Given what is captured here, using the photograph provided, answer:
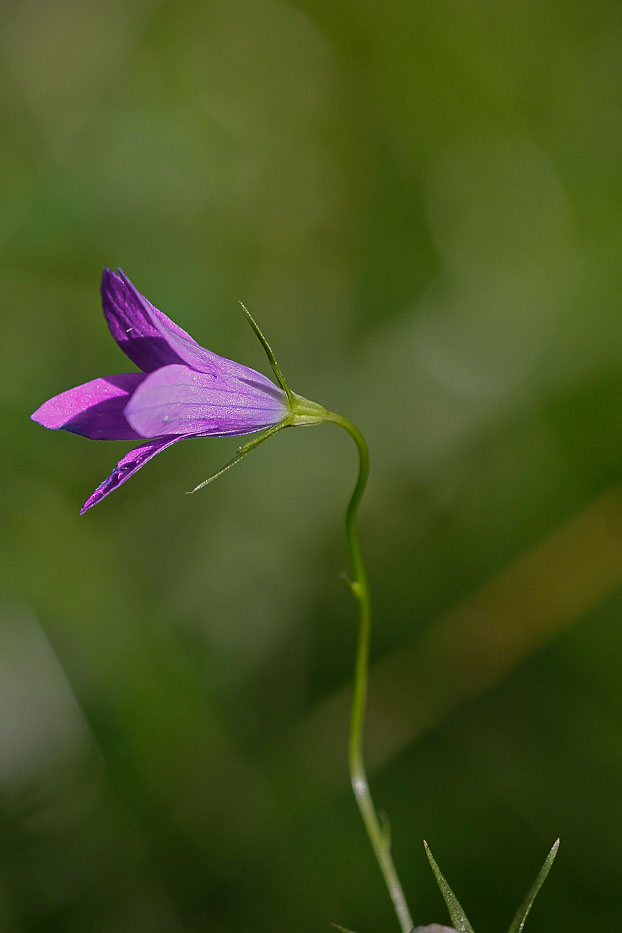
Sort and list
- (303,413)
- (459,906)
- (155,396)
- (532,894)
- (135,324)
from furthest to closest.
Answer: (303,413) → (135,324) → (155,396) → (459,906) → (532,894)

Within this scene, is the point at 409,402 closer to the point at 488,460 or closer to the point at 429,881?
the point at 488,460

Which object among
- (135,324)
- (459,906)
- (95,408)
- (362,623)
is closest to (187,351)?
(135,324)

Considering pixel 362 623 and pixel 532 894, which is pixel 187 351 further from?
pixel 532 894

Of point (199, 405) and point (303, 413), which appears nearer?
point (199, 405)

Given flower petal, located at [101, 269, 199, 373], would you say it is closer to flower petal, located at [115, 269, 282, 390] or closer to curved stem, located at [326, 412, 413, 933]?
flower petal, located at [115, 269, 282, 390]

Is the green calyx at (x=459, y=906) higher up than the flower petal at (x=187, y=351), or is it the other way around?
the flower petal at (x=187, y=351)

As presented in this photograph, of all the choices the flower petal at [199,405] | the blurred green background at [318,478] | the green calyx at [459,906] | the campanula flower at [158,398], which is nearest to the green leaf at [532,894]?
the green calyx at [459,906]

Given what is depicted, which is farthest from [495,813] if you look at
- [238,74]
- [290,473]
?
[238,74]

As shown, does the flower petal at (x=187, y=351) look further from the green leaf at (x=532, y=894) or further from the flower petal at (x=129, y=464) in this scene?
the green leaf at (x=532, y=894)
